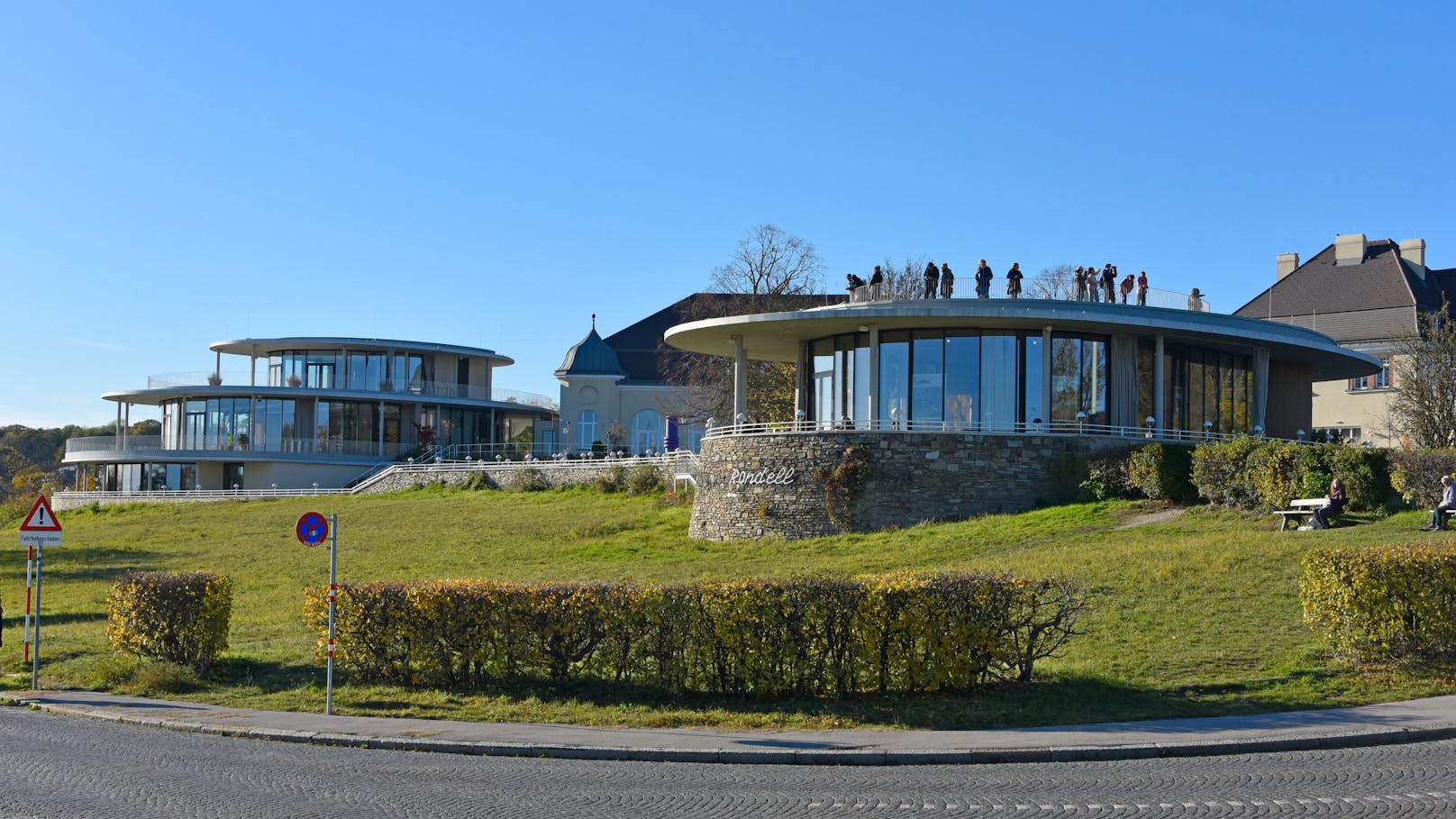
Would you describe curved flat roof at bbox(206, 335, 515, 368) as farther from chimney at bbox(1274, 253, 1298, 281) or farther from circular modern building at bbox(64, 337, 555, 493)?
chimney at bbox(1274, 253, 1298, 281)

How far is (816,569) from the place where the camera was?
27.6 m

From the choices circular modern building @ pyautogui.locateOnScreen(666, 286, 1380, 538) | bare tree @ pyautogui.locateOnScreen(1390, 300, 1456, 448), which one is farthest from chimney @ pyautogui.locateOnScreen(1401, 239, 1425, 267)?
circular modern building @ pyautogui.locateOnScreen(666, 286, 1380, 538)

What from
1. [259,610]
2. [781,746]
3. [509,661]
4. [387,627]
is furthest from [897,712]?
[259,610]

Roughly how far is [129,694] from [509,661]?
5.31 metres

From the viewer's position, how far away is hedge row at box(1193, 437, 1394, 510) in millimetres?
28875

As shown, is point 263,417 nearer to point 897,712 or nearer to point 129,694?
point 129,694

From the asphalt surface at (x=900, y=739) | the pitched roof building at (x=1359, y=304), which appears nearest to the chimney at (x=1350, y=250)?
the pitched roof building at (x=1359, y=304)

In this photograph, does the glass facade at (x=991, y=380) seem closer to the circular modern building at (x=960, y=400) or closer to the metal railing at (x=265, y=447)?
the circular modern building at (x=960, y=400)

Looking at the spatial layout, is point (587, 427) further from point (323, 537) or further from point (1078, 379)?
point (323, 537)

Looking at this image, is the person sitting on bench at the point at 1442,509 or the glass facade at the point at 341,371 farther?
the glass facade at the point at 341,371

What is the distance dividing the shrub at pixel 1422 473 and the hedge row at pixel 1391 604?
12053 millimetres

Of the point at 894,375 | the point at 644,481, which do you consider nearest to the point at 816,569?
the point at 894,375

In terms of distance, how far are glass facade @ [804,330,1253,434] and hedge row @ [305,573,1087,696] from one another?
2134 centimetres

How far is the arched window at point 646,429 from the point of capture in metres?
79.2
